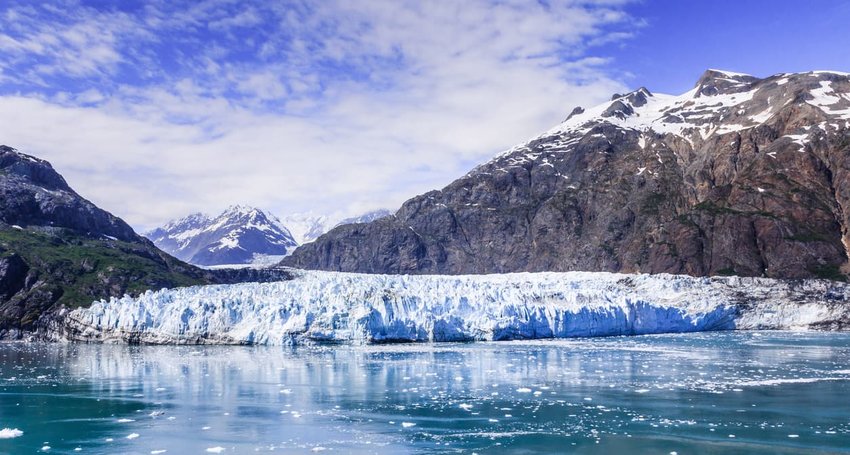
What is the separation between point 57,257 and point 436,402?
8558 centimetres

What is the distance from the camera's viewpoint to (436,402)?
100ft

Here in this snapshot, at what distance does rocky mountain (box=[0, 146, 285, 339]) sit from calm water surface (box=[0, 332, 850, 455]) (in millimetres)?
36674

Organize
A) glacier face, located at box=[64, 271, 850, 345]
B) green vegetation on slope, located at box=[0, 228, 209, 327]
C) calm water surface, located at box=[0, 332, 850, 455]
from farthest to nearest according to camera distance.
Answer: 1. green vegetation on slope, located at box=[0, 228, 209, 327]
2. glacier face, located at box=[64, 271, 850, 345]
3. calm water surface, located at box=[0, 332, 850, 455]

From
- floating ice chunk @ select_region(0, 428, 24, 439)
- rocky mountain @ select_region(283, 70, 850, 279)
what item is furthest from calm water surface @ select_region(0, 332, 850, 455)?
rocky mountain @ select_region(283, 70, 850, 279)

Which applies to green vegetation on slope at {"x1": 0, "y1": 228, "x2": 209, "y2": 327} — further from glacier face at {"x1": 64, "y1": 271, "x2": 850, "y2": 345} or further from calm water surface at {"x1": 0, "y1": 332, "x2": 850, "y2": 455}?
calm water surface at {"x1": 0, "y1": 332, "x2": 850, "y2": 455}

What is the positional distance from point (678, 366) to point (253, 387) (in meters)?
→ 24.1

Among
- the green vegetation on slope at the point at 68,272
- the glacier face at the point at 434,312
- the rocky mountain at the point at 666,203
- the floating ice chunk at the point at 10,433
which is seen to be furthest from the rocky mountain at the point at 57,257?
the floating ice chunk at the point at 10,433

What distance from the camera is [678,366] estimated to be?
139 ft

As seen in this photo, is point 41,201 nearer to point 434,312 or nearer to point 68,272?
point 68,272

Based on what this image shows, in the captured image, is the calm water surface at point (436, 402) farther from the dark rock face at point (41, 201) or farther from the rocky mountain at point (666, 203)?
the dark rock face at point (41, 201)

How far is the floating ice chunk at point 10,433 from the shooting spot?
80.5 ft

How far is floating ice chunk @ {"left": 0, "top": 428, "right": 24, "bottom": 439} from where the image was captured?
2454 cm

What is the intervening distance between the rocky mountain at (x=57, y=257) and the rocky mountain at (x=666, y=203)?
2138 inches

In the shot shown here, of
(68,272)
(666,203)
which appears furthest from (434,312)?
(666,203)
